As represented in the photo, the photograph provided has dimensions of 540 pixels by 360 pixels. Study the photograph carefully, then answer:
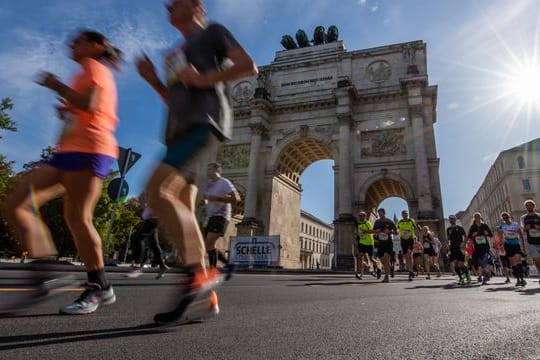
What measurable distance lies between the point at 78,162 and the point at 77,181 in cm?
12

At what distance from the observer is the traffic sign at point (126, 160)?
11922 millimetres

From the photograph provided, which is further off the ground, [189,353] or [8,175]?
[8,175]

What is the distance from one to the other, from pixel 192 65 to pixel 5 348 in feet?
5.26

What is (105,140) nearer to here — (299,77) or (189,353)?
(189,353)

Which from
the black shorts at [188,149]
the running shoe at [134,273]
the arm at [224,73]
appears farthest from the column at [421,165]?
the black shorts at [188,149]

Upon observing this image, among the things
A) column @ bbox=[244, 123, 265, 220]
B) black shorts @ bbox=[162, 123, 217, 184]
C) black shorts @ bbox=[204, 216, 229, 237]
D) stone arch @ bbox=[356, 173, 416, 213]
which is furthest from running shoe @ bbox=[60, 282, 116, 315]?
column @ bbox=[244, 123, 265, 220]

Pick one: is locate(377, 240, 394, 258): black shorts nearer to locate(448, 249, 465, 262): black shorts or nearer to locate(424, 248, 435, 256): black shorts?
locate(448, 249, 465, 262): black shorts

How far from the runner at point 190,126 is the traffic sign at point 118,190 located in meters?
10.3

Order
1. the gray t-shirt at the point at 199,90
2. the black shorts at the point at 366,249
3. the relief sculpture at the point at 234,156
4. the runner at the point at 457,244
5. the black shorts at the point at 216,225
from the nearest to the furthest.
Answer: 1. the gray t-shirt at the point at 199,90
2. the black shorts at the point at 216,225
3. the runner at the point at 457,244
4. the black shorts at the point at 366,249
5. the relief sculpture at the point at 234,156

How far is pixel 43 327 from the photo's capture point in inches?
66.7

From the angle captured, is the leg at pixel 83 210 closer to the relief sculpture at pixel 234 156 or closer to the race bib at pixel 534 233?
the race bib at pixel 534 233

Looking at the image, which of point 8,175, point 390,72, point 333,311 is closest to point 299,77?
point 390,72

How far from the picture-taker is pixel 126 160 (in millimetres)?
12039

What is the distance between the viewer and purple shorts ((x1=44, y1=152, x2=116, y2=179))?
212 centimetres
